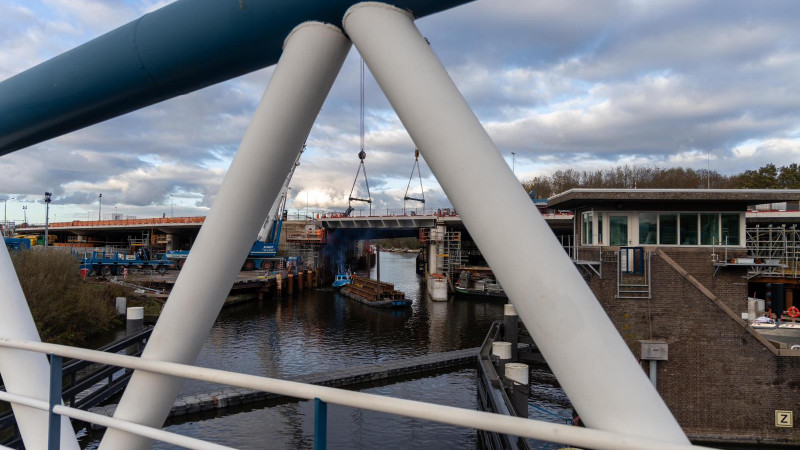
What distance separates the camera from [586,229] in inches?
832

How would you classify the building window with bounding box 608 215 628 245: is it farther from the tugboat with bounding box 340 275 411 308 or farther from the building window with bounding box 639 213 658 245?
the tugboat with bounding box 340 275 411 308

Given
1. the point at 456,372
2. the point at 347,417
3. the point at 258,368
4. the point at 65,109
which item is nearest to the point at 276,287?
the point at 258,368

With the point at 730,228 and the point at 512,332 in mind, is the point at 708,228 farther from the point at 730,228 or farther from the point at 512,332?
the point at 512,332

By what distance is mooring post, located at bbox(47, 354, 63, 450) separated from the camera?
298 centimetres

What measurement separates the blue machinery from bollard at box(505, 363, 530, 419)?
11858mm

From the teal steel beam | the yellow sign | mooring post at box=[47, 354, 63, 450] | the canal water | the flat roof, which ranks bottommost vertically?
the canal water

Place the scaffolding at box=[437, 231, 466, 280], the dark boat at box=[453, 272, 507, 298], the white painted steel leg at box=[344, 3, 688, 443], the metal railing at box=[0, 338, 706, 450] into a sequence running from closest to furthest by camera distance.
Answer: the metal railing at box=[0, 338, 706, 450]
the white painted steel leg at box=[344, 3, 688, 443]
the dark boat at box=[453, 272, 507, 298]
the scaffolding at box=[437, 231, 466, 280]

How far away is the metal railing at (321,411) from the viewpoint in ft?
5.22

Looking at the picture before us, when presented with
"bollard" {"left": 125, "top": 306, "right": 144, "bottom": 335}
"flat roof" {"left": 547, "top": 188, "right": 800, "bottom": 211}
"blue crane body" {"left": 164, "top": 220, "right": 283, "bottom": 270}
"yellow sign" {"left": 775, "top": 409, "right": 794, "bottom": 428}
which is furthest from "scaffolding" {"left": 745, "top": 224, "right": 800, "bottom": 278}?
"blue crane body" {"left": 164, "top": 220, "right": 283, "bottom": 270}

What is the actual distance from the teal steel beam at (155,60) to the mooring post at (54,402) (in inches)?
64.7

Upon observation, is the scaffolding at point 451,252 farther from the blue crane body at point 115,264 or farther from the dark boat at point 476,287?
the blue crane body at point 115,264

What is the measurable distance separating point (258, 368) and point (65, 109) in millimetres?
22495

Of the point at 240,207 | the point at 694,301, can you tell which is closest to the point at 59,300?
the point at 694,301

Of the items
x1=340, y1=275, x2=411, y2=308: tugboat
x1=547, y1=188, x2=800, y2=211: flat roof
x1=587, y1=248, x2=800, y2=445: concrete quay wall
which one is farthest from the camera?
x1=340, y1=275, x2=411, y2=308: tugboat
